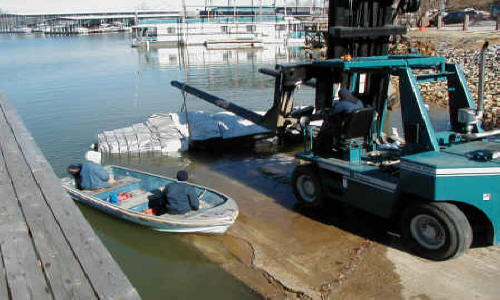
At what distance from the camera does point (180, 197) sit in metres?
8.06

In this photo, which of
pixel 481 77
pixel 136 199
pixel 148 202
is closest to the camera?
pixel 481 77

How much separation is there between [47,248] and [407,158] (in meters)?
4.78

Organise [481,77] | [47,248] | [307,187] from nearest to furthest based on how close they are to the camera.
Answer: [47,248] < [481,77] < [307,187]

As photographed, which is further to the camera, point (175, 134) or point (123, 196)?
point (175, 134)

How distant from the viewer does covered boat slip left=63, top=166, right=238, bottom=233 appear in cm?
771

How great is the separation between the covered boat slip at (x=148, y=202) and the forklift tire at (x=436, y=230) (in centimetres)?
283

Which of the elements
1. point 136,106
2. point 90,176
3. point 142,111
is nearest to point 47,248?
point 90,176

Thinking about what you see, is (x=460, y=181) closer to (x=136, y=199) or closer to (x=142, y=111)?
(x=136, y=199)

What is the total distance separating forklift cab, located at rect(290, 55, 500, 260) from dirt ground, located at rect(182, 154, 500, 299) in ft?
1.07

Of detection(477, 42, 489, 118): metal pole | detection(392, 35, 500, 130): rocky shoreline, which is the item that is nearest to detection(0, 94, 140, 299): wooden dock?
detection(477, 42, 489, 118): metal pole

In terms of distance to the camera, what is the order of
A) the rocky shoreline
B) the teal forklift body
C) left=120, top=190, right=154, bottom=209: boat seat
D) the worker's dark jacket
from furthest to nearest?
1. the rocky shoreline
2. left=120, top=190, right=154, bottom=209: boat seat
3. the worker's dark jacket
4. the teal forklift body

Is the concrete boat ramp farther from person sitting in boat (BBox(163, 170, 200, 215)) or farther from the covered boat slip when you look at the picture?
person sitting in boat (BBox(163, 170, 200, 215))

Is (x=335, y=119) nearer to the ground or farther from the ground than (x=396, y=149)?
farther from the ground

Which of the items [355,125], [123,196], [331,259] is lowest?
[331,259]
